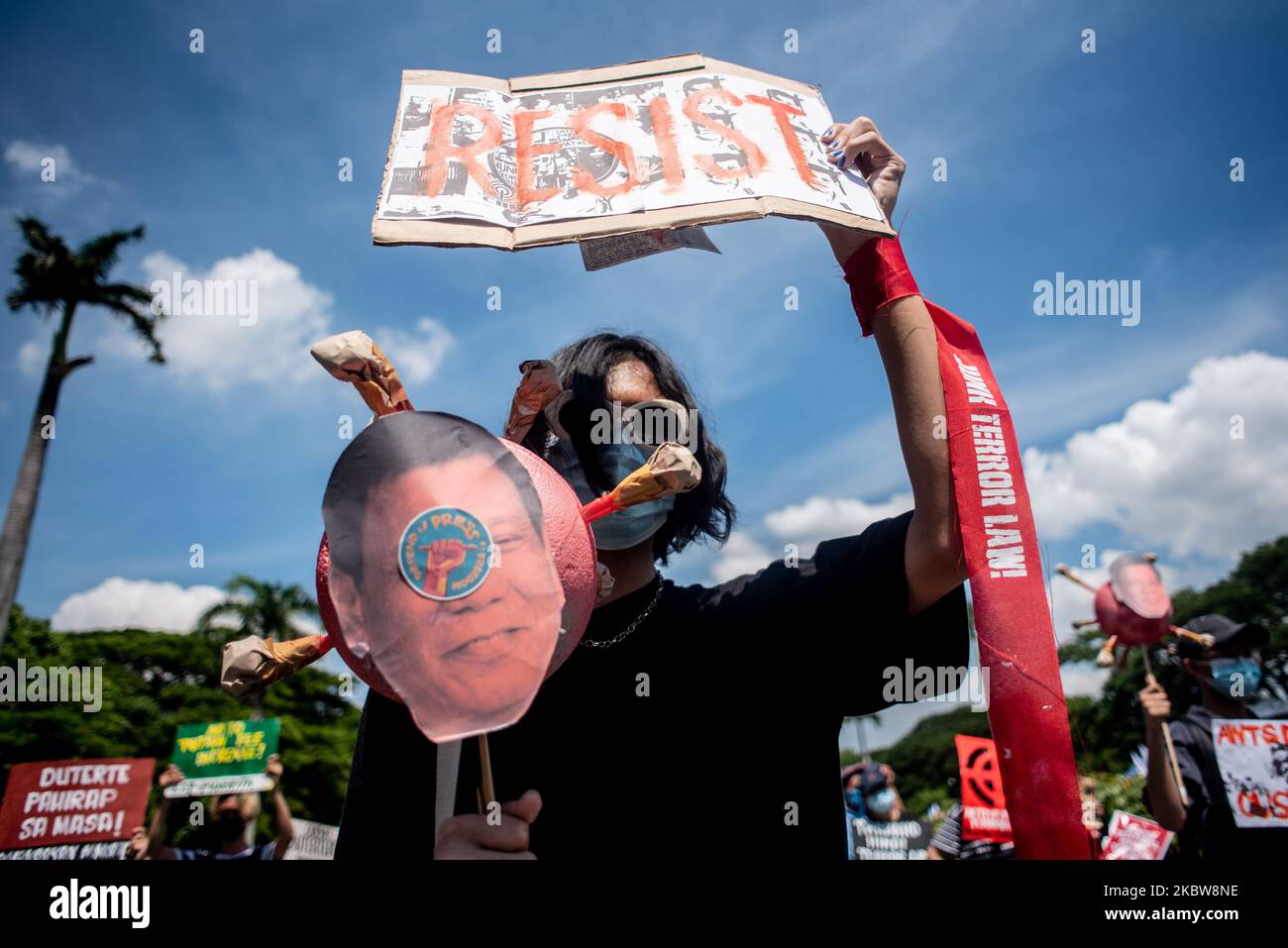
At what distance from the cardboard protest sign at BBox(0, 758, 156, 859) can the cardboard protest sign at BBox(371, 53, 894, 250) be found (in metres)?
8.59

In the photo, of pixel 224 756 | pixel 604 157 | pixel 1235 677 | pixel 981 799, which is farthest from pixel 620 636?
pixel 981 799

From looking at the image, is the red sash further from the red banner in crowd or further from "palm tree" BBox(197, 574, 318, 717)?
"palm tree" BBox(197, 574, 318, 717)

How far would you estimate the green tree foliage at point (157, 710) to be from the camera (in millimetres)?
19172

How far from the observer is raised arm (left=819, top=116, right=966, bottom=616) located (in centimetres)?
202

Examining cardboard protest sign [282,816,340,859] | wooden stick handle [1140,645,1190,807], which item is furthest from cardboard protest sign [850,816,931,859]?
cardboard protest sign [282,816,340,859]

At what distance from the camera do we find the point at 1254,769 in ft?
17.6

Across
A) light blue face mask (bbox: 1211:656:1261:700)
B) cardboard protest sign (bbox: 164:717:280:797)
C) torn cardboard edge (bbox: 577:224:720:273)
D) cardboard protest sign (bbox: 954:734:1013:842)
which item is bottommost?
cardboard protest sign (bbox: 954:734:1013:842)

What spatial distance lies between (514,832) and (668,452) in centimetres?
74

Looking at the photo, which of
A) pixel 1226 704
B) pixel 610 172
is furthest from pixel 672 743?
pixel 1226 704

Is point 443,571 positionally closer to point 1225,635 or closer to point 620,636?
point 620,636

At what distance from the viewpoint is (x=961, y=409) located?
6.72 ft

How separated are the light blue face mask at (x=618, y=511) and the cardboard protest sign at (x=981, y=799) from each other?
7015mm

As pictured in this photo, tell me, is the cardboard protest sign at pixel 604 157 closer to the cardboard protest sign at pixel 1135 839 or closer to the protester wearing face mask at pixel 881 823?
the cardboard protest sign at pixel 1135 839

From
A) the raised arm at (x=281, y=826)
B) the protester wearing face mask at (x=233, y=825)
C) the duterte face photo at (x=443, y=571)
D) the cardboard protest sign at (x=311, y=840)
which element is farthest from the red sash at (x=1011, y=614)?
the cardboard protest sign at (x=311, y=840)
